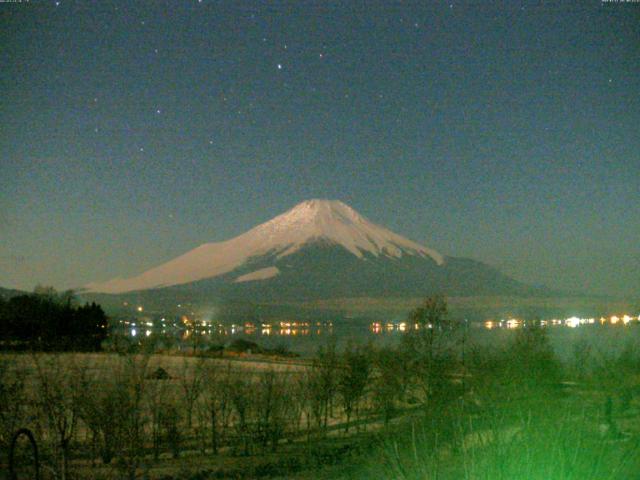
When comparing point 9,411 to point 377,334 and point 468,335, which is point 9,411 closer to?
point 468,335

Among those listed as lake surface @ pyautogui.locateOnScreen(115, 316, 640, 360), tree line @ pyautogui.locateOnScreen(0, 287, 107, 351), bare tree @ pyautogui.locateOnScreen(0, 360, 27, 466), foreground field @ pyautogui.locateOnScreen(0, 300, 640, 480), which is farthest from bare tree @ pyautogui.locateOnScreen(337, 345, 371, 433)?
tree line @ pyautogui.locateOnScreen(0, 287, 107, 351)

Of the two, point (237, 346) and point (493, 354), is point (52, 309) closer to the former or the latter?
point (237, 346)

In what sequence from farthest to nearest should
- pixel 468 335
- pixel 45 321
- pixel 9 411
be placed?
pixel 45 321
pixel 468 335
pixel 9 411

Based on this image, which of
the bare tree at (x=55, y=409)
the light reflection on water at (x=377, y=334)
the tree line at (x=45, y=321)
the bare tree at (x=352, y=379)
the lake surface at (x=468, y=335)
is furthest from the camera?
the tree line at (x=45, y=321)

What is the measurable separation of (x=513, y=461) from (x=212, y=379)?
14.7 meters

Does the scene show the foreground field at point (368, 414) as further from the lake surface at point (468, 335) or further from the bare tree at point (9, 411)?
the lake surface at point (468, 335)

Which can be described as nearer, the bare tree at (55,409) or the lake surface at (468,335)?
the bare tree at (55,409)

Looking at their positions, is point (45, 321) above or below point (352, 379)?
above

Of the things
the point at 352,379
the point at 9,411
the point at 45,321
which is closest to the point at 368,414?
the point at 352,379

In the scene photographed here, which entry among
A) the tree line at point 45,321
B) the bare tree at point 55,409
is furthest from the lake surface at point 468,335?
the bare tree at point 55,409

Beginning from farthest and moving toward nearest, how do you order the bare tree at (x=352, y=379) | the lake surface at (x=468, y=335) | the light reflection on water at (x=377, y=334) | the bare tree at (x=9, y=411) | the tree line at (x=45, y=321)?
the tree line at (x=45, y=321)
the light reflection on water at (x=377, y=334)
the bare tree at (x=352, y=379)
the lake surface at (x=468, y=335)
the bare tree at (x=9, y=411)

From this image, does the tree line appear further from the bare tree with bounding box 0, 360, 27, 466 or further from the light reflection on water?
the bare tree with bounding box 0, 360, 27, 466

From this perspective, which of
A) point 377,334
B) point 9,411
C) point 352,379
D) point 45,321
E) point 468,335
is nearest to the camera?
point 9,411

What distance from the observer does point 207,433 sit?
20.6 meters
